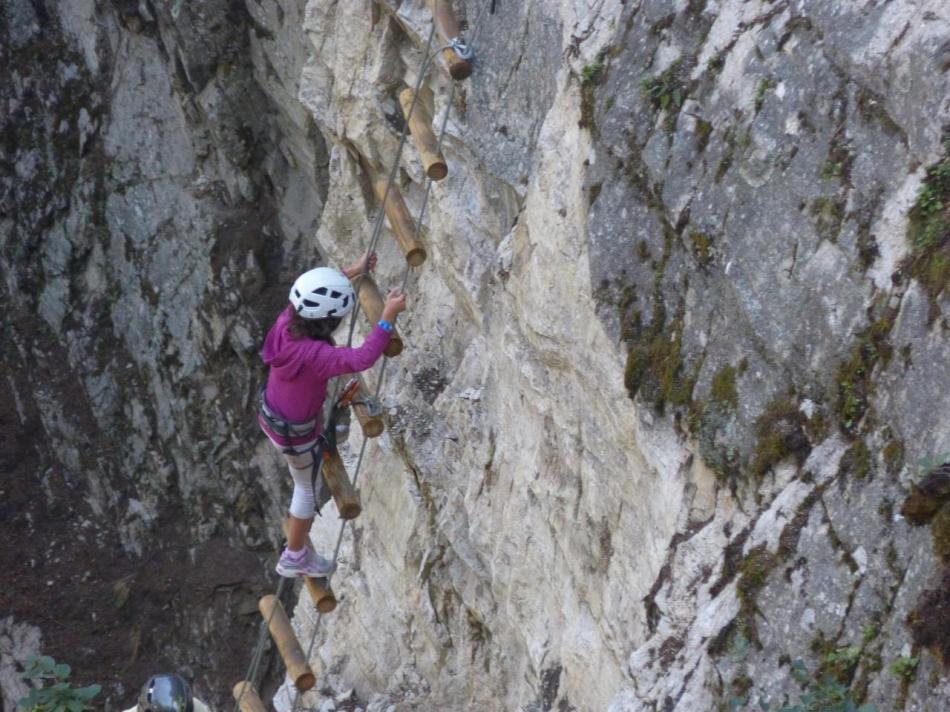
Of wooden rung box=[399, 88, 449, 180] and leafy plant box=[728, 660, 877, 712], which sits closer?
leafy plant box=[728, 660, 877, 712]

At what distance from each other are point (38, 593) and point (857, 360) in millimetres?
19466

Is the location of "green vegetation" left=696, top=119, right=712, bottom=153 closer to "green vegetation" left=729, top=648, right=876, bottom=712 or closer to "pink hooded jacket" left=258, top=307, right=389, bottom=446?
"pink hooded jacket" left=258, top=307, right=389, bottom=446

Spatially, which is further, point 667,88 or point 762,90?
point 667,88

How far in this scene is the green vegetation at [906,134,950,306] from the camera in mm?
4441

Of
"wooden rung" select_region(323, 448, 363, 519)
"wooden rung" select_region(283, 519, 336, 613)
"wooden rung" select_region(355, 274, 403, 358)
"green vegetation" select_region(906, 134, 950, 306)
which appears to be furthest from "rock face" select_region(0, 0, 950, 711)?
"wooden rung" select_region(283, 519, 336, 613)

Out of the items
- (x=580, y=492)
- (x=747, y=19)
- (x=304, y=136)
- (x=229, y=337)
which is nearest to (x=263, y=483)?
(x=229, y=337)

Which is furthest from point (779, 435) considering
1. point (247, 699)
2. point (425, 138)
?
point (247, 699)

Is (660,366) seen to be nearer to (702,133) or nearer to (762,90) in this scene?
(702,133)

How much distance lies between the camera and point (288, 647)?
28.9 ft

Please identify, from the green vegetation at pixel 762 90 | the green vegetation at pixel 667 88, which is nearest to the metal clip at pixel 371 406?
the green vegetation at pixel 667 88

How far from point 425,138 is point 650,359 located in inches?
144

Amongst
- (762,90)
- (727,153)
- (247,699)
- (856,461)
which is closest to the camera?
(856,461)

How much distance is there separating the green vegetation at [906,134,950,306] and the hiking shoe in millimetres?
5360

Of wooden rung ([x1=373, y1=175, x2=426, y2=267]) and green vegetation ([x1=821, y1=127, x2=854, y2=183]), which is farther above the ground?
green vegetation ([x1=821, y1=127, x2=854, y2=183])
